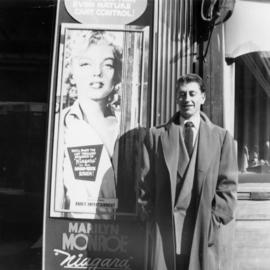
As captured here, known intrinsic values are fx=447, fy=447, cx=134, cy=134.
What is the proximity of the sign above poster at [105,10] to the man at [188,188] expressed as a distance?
989mm

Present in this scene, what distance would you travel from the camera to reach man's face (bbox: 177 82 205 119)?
4148mm

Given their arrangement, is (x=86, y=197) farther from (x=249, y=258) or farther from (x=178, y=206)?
(x=249, y=258)


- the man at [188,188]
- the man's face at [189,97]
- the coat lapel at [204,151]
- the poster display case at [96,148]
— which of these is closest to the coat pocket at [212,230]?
the man at [188,188]

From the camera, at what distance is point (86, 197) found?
4594 millimetres

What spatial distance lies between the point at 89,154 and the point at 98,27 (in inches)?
51.8

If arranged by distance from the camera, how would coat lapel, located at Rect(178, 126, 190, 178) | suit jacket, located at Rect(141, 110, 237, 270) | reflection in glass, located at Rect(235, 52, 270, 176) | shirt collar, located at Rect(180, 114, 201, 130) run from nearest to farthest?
suit jacket, located at Rect(141, 110, 237, 270) < coat lapel, located at Rect(178, 126, 190, 178) < shirt collar, located at Rect(180, 114, 201, 130) < reflection in glass, located at Rect(235, 52, 270, 176)

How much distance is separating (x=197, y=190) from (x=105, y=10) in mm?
2089

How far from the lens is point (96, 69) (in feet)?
15.2

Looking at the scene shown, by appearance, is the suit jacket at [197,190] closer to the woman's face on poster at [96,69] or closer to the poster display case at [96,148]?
the poster display case at [96,148]

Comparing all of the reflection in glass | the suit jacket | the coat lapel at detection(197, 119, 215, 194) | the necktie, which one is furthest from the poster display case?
the reflection in glass

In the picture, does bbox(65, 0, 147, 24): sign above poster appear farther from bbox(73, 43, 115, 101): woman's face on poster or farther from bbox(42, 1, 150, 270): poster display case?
bbox(73, 43, 115, 101): woman's face on poster

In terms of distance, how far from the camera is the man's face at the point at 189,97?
163 inches

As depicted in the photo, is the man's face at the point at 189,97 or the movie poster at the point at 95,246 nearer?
the man's face at the point at 189,97

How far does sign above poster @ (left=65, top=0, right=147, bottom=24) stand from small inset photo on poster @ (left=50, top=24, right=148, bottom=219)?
92mm
